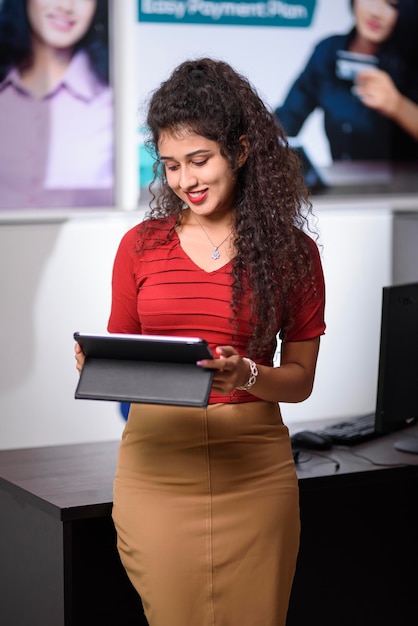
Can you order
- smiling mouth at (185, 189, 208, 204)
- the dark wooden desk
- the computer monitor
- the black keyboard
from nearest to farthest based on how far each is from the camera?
1. smiling mouth at (185, 189, 208, 204)
2. the dark wooden desk
3. the computer monitor
4. the black keyboard

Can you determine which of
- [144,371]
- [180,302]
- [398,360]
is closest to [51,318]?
[398,360]

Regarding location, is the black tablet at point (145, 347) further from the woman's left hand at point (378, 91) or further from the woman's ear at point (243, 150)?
the woman's left hand at point (378, 91)

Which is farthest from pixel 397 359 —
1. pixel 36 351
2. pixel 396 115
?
pixel 396 115

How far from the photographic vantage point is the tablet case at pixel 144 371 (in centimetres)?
198

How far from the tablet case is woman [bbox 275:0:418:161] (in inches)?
118

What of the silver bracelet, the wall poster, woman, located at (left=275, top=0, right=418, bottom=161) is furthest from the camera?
woman, located at (left=275, top=0, right=418, bottom=161)

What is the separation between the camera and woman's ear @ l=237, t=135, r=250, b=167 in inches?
88.4

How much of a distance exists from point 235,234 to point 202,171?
173 millimetres

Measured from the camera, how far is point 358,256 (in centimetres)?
501

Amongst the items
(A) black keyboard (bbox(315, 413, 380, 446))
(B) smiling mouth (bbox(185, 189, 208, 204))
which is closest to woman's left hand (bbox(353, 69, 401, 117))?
(A) black keyboard (bbox(315, 413, 380, 446))

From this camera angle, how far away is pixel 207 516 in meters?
2.17

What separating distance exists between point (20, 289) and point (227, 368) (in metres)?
2.40

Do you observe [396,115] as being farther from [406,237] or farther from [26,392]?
[26,392]

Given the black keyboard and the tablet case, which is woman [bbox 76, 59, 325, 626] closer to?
the tablet case
